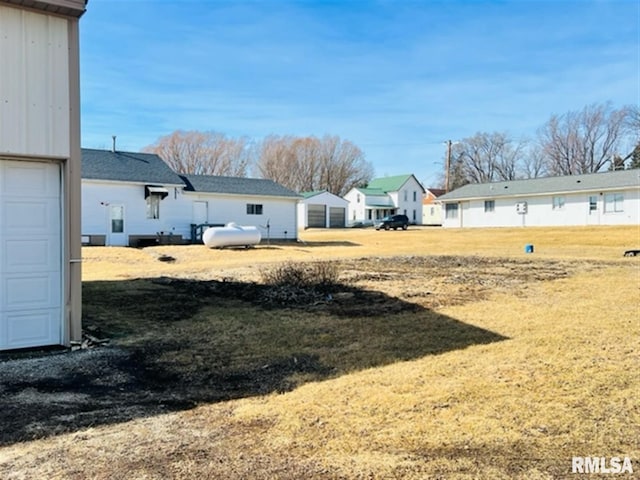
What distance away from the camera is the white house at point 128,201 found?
22.1 meters

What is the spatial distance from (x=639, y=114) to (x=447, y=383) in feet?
209

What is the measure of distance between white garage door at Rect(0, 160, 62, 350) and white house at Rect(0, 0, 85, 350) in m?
0.01

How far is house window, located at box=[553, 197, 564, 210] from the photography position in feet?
119

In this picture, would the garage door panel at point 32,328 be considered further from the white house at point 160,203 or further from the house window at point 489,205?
the house window at point 489,205

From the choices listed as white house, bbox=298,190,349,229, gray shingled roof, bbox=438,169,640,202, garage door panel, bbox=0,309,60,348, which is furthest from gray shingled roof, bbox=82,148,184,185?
gray shingled roof, bbox=438,169,640,202

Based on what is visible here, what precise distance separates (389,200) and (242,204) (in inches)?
1410

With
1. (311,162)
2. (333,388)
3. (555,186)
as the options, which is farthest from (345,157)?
(333,388)

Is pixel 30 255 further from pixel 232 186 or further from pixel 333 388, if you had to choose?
pixel 232 186

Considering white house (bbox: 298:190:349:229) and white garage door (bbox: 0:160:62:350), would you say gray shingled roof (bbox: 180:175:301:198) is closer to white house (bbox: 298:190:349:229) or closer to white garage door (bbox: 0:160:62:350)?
white house (bbox: 298:190:349:229)

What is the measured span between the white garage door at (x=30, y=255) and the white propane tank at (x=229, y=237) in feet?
48.7

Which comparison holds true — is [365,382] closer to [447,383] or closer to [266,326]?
[447,383]

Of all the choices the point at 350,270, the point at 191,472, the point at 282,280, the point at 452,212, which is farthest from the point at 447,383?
the point at 452,212

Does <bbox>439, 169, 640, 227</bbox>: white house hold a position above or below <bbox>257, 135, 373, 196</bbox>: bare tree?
below

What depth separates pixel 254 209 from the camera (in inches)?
1085
